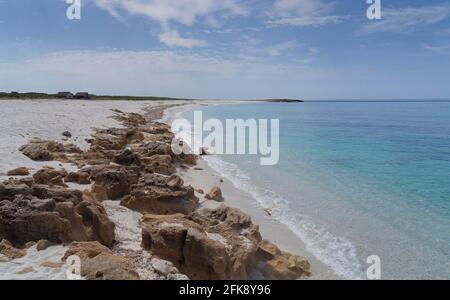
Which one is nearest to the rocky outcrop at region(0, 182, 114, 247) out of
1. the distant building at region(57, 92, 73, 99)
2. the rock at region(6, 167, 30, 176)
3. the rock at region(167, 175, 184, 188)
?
the rock at region(167, 175, 184, 188)

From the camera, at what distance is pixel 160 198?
8539 mm

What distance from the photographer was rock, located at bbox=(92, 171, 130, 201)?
8901mm

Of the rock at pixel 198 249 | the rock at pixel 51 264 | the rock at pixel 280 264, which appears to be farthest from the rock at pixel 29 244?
the rock at pixel 280 264

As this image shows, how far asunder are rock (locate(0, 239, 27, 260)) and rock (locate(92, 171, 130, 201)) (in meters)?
3.28

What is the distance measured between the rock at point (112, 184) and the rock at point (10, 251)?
129 inches

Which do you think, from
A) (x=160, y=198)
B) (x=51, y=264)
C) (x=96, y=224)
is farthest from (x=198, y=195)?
(x=51, y=264)

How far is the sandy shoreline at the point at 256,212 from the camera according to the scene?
6929 mm

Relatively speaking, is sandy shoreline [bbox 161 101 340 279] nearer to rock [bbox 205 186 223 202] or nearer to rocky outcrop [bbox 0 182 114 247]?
rock [bbox 205 186 223 202]

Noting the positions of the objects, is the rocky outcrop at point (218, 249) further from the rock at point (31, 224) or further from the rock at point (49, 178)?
the rock at point (49, 178)

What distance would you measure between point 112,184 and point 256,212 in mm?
3739
